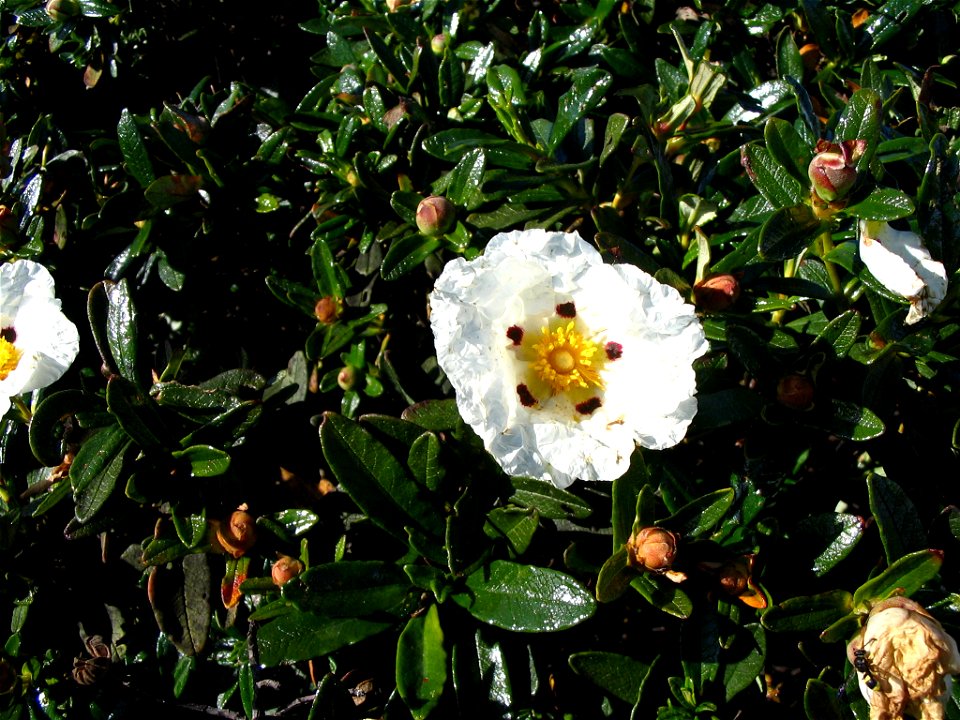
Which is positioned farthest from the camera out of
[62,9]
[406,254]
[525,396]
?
[62,9]

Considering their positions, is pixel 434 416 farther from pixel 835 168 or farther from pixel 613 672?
pixel 835 168

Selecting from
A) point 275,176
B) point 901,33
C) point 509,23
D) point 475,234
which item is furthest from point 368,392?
point 901,33

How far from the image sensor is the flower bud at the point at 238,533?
171cm

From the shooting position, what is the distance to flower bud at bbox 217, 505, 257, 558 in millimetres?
1705

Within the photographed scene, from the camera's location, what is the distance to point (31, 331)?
185cm

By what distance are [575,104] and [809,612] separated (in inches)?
49.6

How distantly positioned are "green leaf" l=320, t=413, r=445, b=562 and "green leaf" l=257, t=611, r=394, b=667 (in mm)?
200

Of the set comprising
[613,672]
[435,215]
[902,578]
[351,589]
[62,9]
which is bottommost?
[613,672]

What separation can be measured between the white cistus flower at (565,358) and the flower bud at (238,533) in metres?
0.67

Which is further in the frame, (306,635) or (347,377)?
(347,377)

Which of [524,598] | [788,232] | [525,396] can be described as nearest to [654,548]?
[524,598]

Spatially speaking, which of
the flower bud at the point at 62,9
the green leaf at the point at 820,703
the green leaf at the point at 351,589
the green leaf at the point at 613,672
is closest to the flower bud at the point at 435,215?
the green leaf at the point at 351,589

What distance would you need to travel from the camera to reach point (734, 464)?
70.2 inches

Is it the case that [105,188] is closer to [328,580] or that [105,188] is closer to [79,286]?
[79,286]
